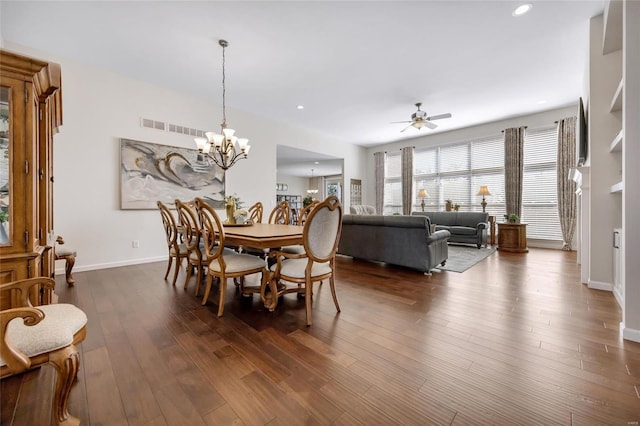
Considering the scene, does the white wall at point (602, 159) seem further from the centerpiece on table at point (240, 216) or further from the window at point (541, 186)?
the centerpiece on table at point (240, 216)

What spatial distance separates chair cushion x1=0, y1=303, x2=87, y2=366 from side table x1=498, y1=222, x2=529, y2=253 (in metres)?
6.80

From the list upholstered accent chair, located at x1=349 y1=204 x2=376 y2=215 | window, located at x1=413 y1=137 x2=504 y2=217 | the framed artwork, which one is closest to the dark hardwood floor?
the framed artwork

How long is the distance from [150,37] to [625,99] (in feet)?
15.0

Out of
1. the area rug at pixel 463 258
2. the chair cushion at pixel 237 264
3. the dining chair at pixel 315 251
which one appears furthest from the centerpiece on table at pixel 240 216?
the area rug at pixel 463 258

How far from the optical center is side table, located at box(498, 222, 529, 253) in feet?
→ 18.2

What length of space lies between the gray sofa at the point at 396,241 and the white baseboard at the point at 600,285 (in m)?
1.57

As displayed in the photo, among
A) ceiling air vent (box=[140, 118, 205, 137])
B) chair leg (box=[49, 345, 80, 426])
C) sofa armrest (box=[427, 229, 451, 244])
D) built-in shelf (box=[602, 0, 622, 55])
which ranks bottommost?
chair leg (box=[49, 345, 80, 426])

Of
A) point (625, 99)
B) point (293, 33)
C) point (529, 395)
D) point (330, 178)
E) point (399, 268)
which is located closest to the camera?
point (529, 395)

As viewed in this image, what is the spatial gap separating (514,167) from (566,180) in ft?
3.21

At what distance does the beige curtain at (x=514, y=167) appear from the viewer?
612cm

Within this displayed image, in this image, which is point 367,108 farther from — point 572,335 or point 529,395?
point 529,395

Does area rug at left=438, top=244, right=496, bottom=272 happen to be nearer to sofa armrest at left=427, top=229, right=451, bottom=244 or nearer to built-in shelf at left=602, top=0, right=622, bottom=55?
sofa armrest at left=427, top=229, right=451, bottom=244

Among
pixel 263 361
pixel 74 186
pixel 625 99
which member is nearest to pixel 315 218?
pixel 263 361

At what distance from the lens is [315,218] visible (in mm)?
2045
